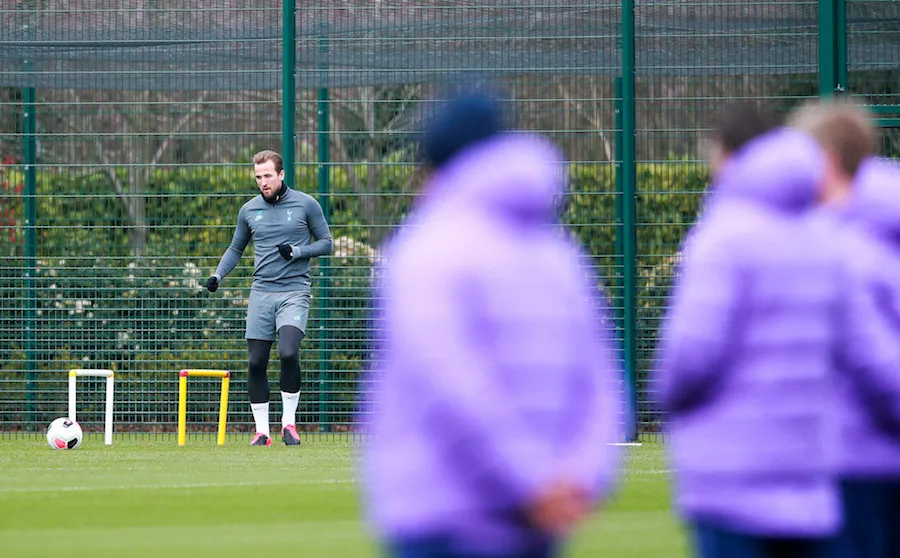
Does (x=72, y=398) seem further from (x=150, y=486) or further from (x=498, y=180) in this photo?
(x=498, y=180)

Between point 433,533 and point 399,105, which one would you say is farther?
point 399,105

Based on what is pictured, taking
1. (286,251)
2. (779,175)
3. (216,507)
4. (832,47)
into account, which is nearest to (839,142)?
(779,175)

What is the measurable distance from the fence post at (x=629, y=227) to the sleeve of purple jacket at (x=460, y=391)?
9973 mm

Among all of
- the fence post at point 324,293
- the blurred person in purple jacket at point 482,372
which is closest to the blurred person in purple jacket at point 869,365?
the blurred person in purple jacket at point 482,372

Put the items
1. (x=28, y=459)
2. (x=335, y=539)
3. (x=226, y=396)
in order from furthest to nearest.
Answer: (x=226, y=396), (x=28, y=459), (x=335, y=539)

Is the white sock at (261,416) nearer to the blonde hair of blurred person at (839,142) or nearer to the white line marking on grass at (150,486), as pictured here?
the white line marking on grass at (150,486)

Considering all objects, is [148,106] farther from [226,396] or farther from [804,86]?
[804,86]

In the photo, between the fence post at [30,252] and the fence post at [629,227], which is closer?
the fence post at [629,227]

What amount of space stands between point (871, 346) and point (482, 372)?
1.56 m

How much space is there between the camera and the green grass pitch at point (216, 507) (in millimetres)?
6977

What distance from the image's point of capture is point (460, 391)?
10.3 feet

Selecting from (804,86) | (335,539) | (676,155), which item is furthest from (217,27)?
(335,539)

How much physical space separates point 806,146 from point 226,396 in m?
9.38

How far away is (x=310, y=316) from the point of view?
1358 centimetres
